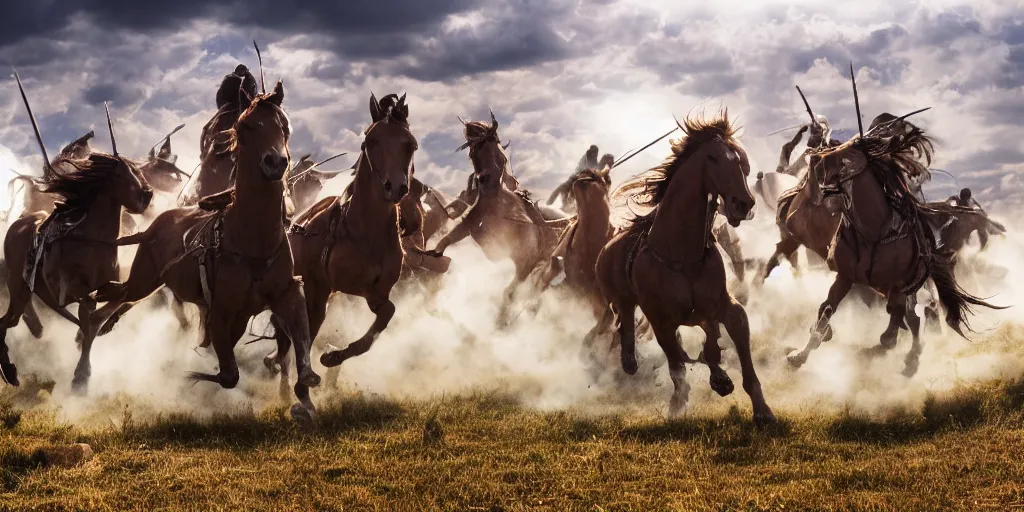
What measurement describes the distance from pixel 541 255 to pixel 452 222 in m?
3.63

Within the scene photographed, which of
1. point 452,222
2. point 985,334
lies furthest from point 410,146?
point 985,334

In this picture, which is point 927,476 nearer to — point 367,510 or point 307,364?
point 367,510

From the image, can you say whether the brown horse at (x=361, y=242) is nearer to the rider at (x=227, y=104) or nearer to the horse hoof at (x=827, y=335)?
the rider at (x=227, y=104)

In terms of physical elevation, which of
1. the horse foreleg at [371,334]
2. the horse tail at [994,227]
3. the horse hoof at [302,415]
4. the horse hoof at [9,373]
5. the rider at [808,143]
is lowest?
the horse hoof at [302,415]

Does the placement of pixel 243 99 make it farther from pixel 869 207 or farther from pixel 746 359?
pixel 869 207

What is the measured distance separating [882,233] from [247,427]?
23.6ft

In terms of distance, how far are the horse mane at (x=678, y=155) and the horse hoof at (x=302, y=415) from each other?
11.2ft

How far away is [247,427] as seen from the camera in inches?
343

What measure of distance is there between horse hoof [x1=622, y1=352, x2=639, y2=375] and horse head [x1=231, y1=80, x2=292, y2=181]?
368 centimetres

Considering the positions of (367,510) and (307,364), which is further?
(307,364)

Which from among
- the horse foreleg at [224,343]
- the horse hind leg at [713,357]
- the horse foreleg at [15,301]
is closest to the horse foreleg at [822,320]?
the horse hind leg at [713,357]

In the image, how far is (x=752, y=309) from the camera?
1611 centimetres

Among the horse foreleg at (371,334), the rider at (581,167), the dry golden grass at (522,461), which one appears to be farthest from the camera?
the rider at (581,167)

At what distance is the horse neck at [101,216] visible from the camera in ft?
35.8
